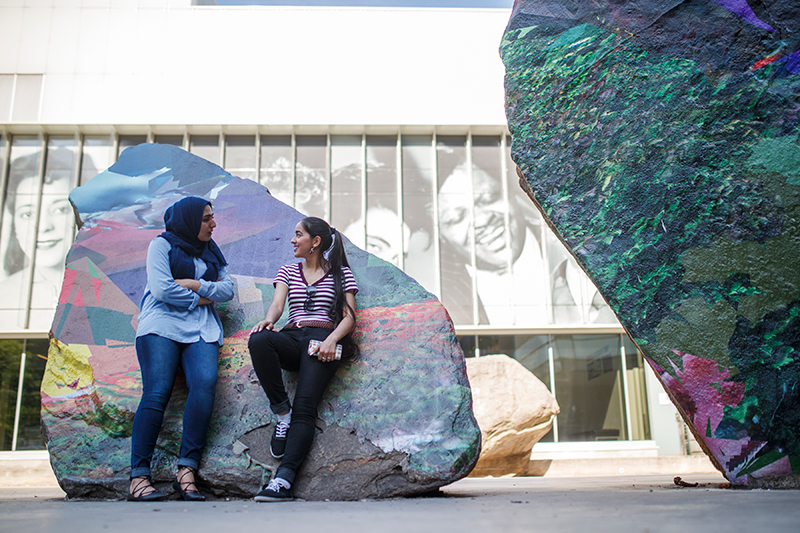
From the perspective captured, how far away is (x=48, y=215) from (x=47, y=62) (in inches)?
118

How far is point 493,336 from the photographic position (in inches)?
454

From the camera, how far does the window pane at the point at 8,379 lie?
35.6 feet

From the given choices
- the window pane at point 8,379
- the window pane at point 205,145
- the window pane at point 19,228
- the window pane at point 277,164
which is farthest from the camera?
the window pane at point 205,145

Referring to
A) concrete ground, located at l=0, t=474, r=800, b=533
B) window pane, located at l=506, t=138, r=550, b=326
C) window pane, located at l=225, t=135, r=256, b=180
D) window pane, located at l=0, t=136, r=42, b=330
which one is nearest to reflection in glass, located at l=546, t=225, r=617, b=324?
window pane, located at l=506, t=138, r=550, b=326

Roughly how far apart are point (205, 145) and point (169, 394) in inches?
390

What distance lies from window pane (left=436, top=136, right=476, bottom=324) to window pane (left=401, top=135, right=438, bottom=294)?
19cm

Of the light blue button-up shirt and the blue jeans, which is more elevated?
the light blue button-up shirt

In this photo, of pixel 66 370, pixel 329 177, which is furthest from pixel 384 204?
pixel 66 370

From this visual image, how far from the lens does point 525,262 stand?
11.7 meters

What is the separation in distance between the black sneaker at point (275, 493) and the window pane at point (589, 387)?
944 centimetres

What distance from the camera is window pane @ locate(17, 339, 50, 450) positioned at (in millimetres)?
10719

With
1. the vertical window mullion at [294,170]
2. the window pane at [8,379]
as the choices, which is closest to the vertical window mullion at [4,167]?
the window pane at [8,379]

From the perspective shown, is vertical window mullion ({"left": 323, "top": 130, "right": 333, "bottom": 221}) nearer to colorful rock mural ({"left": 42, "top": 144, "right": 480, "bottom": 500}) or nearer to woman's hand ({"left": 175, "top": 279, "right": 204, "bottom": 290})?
colorful rock mural ({"left": 42, "top": 144, "right": 480, "bottom": 500})

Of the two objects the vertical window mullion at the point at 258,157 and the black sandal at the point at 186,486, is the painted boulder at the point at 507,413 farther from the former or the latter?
the vertical window mullion at the point at 258,157
